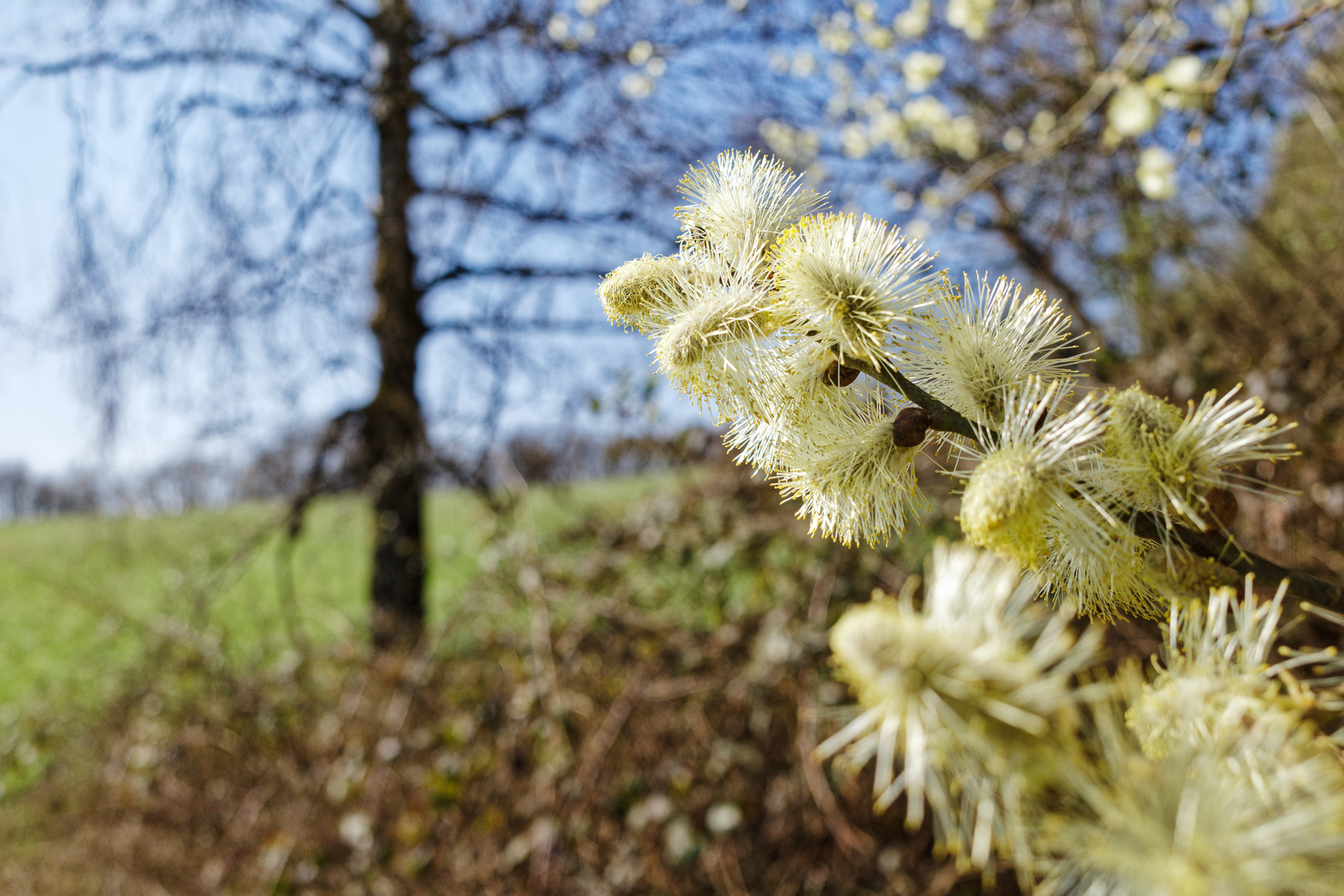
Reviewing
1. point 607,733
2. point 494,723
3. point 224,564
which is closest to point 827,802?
point 607,733

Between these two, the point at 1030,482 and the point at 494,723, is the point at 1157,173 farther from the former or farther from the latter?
the point at 494,723

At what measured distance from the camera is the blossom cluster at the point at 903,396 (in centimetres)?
73

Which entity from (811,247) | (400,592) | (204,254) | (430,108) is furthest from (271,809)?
(811,247)

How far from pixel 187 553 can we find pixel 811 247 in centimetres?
443

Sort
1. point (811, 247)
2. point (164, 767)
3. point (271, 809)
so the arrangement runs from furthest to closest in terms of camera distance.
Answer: point (164, 767)
point (271, 809)
point (811, 247)

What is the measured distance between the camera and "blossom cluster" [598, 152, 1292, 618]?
0.73 meters

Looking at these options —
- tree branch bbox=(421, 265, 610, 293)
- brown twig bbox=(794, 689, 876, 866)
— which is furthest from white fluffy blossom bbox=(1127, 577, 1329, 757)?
tree branch bbox=(421, 265, 610, 293)

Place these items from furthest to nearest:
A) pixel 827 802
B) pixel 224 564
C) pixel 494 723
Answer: pixel 224 564, pixel 494 723, pixel 827 802

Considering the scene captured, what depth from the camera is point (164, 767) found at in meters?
3.53

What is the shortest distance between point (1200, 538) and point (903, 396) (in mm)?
309

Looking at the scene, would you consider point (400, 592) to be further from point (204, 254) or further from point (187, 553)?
point (204, 254)

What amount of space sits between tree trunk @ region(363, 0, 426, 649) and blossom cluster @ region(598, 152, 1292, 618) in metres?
3.36

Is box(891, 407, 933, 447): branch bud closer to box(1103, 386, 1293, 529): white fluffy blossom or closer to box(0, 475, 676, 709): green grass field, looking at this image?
box(1103, 386, 1293, 529): white fluffy blossom

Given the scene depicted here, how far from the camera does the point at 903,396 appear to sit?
824 millimetres
